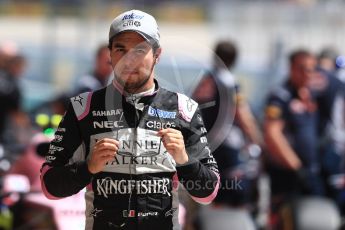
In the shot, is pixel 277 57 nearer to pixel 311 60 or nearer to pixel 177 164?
pixel 311 60

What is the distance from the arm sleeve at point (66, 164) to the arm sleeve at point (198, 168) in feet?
1.53

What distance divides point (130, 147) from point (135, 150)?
1.1 inches

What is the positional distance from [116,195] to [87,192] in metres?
0.20

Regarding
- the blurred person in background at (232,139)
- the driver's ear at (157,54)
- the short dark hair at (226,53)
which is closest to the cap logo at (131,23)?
the driver's ear at (157,54)

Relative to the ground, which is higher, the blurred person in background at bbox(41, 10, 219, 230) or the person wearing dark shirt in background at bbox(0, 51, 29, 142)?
the person wearing dark shirt in background at bbox(0, 51, 29, 142)

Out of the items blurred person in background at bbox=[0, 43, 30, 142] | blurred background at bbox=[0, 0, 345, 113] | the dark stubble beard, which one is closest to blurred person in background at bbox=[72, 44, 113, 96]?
blurred person in background at bbox=[0, 43, 30, 142]

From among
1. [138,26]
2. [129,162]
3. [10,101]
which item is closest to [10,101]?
[10,101]

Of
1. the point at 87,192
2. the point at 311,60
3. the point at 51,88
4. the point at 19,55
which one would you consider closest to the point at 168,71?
the point at 87,192

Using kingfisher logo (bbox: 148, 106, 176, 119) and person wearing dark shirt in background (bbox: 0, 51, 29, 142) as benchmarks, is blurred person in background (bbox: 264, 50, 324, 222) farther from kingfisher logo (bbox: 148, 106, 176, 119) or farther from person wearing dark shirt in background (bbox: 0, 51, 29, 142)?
kingfisher logo (bbox: 148, 106, 176, 119)

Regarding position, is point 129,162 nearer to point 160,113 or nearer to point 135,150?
point 135,150

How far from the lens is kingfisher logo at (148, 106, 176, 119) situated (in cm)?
512

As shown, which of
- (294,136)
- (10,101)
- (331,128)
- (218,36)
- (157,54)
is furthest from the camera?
(218,36)

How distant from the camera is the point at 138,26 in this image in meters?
5.00

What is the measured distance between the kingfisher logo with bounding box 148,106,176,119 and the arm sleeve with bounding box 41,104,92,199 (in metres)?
0.36
